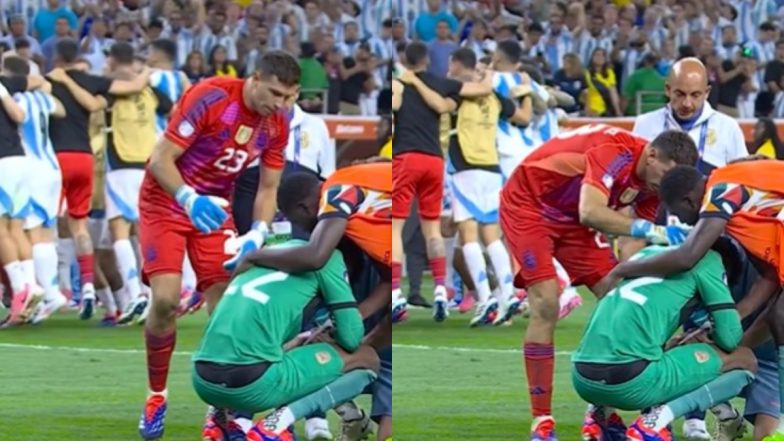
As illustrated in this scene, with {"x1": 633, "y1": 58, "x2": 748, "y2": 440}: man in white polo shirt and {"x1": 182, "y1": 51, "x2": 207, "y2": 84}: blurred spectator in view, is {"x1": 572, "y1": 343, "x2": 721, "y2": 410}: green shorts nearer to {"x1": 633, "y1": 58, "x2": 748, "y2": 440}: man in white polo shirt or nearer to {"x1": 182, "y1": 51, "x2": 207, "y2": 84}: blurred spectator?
{"x1": 633, "y1": 58, "x2": 748, "y2": 440}: man in white polo shirt

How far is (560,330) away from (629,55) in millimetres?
8446

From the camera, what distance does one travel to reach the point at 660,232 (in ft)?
22.5

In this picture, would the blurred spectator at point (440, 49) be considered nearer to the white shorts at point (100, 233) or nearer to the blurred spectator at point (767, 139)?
the white shorts at point (100, 233)

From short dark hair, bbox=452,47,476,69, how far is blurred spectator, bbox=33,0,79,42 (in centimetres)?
525

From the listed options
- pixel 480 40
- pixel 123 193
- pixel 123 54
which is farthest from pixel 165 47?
pixel 480 40

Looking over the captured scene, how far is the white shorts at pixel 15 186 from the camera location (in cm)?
1206

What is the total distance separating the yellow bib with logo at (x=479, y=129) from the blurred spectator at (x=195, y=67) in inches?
116

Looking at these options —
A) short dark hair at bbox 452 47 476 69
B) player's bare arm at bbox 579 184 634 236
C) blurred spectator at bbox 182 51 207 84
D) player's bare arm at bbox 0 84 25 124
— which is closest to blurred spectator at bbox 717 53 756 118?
blurred spectator at bbox 182 51 207 84

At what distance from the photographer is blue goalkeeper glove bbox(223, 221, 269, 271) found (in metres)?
6.76

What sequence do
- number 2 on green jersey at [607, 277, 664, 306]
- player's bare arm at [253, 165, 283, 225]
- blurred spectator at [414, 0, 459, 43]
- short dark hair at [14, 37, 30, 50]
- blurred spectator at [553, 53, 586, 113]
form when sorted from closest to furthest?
1. number 2 on green jersey at [607, 277, 664, 306]
2. player's bare arm at [253, 165, 283, 225]
3. blurred spectator at [414, 0, 459, 43]
4. short dark hair at [14, 37, 30, 50]
5. blurred spectator at [553, 53, 586, 113]

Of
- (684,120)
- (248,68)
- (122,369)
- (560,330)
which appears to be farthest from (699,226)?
(248,68)

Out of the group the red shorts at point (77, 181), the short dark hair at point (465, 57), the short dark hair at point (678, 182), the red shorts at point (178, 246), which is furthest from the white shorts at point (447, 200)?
the short dark hair at point (678, 182)

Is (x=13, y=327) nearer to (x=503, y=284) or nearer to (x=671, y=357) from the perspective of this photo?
(x=503, y=284)

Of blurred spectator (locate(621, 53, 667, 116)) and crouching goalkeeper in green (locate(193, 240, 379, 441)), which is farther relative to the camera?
blurred spectator (locate(621, 53, 667, 116))
